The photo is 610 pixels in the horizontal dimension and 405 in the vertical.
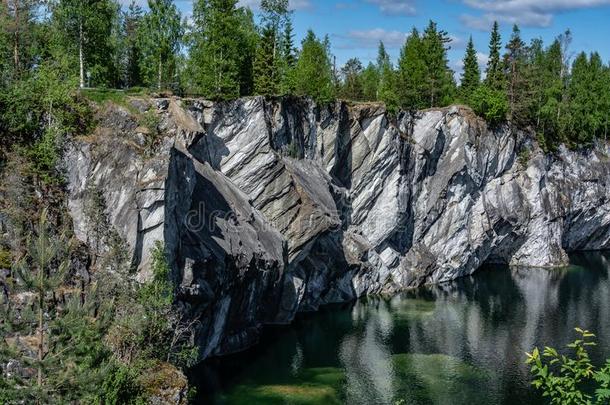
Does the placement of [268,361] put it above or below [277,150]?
below

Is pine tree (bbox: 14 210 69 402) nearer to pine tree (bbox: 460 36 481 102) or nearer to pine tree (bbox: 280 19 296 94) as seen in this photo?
pine tree (bbox: 280 19 296 94)

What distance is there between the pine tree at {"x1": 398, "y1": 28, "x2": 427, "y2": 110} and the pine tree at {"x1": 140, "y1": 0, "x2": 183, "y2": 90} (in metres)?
35.1

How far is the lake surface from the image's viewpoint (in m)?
40.0

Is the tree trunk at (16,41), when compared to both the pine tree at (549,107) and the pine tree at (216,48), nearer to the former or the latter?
the pine tree at (216,48)

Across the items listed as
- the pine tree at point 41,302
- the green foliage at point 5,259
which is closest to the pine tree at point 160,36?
the green foliage at point 5,259

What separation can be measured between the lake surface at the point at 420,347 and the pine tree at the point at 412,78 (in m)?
25.0

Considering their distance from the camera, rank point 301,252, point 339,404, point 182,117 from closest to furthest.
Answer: point 339,404 < point 182,117 < point 301,252

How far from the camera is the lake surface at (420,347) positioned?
40.0 meters

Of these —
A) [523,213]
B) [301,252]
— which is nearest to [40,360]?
[301,252]

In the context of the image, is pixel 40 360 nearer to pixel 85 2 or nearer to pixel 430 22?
pixel 85 2

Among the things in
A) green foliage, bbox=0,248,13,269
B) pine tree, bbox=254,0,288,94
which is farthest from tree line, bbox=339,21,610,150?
green foliage, bbox=0,248,13,269

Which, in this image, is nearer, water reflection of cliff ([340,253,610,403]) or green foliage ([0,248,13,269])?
green foliage ([0,248,13,269])

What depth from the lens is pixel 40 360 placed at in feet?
65.2

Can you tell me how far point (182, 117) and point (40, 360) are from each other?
91.9 ft
